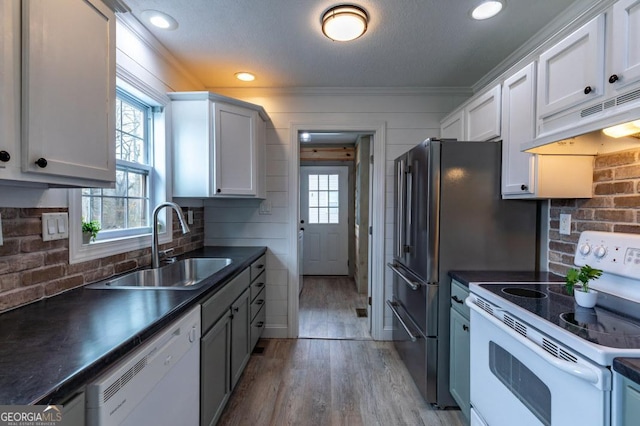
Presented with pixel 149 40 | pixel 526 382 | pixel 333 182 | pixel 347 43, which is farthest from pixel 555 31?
pixel 333 182

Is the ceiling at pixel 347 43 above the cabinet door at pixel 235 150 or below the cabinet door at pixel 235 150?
above

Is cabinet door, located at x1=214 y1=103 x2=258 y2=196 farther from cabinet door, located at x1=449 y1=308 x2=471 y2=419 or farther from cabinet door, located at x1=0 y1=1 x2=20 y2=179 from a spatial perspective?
cabinet door, located at x1=449 y1=308 x2=471 y2=419

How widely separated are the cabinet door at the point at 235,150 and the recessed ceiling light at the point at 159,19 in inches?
24.1

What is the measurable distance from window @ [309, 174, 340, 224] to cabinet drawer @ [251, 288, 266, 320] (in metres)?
2.75

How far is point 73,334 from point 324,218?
466 cm

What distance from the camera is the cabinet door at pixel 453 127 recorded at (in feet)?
7.80

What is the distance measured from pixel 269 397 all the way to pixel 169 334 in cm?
124

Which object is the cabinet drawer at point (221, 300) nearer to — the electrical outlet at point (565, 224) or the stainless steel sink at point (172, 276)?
the stainless steel sink at point (172, 276)

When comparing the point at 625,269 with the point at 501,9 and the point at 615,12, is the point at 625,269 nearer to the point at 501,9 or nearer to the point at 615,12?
the point at 615,12

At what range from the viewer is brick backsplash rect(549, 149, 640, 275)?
54.0 inches

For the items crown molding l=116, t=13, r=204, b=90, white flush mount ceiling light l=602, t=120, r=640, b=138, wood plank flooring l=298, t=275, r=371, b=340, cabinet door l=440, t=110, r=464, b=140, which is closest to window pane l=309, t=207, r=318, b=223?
wood plank flooring l=298, t=275, r=371, b=340

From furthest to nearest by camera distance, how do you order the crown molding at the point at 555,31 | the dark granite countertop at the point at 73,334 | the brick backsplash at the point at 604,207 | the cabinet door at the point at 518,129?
1. the cabinet door at the point at 518,129
2. the brick backsplash at the point at 604,207
3. the crown molding at the point at 555,31
4. the dark granite countertop at the point at 73,334

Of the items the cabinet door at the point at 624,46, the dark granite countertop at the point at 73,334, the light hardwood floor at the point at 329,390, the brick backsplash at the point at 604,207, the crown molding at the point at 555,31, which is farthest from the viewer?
the light hardwood floor at the point at 329,390

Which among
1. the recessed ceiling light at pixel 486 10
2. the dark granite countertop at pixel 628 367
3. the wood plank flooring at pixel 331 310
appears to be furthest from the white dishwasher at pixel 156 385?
the recessed ceiling light at pixel 486 10
